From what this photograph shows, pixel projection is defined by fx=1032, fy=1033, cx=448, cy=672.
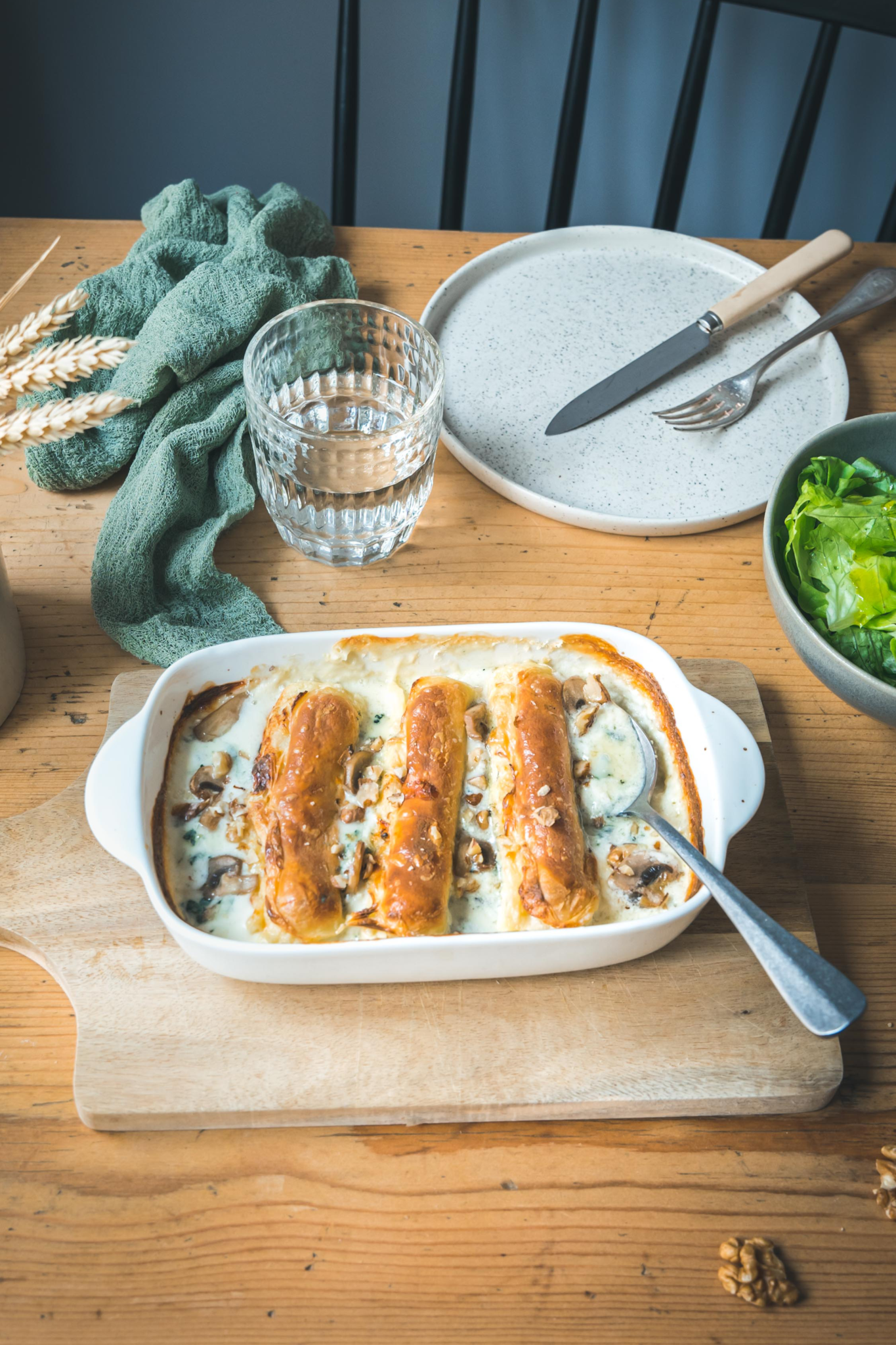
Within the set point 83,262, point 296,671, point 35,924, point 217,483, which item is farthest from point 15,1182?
point 83,262

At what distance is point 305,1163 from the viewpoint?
2.80ft

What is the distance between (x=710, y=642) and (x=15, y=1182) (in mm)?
886

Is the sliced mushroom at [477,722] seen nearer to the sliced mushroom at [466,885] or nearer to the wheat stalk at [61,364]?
the sliced mushroom at [466,885]

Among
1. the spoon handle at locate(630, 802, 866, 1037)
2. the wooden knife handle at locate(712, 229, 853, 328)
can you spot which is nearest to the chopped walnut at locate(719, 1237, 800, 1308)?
the spoon handle at locate(630, 802, 866, 1037)

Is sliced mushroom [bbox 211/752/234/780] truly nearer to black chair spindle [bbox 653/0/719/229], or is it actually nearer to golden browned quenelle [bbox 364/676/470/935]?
golden browned quenelle [bbox 364/676/470/935]

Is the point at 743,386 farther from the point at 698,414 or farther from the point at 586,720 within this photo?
the point at 586,720

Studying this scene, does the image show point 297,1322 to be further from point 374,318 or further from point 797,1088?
point 374,318

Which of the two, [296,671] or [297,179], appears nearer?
[296,671]

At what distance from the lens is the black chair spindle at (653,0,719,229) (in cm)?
163

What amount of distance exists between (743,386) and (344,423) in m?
0.54

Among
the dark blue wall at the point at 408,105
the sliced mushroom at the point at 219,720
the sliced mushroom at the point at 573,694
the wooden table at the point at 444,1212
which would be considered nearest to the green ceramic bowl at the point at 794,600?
the wooden table at the point at 444,1212

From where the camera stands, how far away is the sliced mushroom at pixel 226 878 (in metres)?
0.90

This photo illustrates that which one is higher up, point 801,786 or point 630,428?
point 630,428

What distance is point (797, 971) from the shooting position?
0.79 meters
